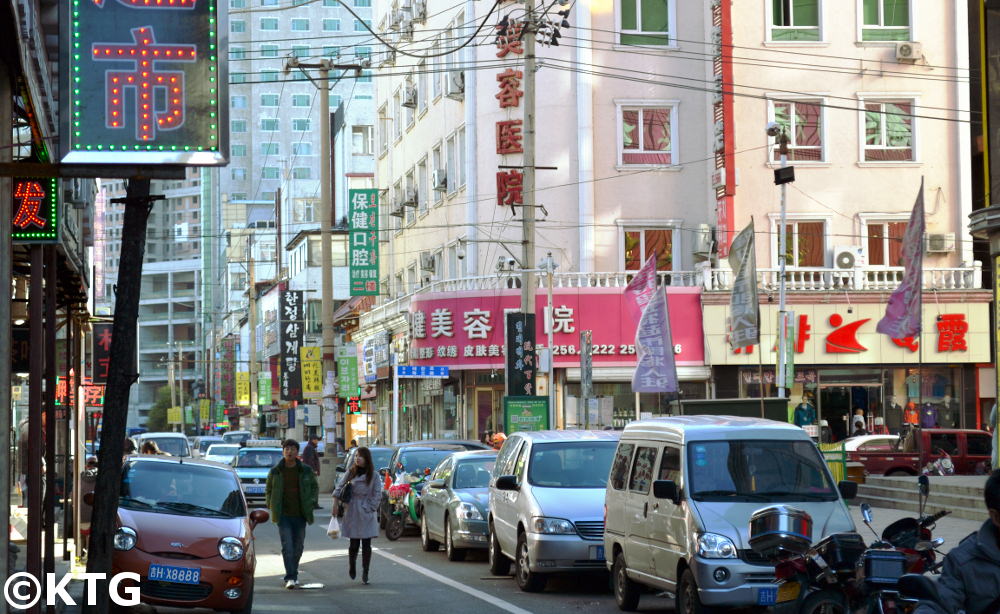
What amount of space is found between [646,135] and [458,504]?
1044 inches

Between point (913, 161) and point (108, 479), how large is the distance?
3738 cm

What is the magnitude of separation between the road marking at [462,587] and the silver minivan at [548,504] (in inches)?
25.1

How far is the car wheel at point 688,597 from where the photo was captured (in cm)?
1332

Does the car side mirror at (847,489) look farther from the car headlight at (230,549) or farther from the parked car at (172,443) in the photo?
the parked car at (172,443)

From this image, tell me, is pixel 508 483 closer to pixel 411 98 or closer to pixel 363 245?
pixel 363 245

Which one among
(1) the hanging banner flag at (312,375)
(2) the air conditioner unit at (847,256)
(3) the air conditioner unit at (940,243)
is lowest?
(1) the hanging banner flag at (312,375)

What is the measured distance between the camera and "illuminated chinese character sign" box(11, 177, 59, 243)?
1255 cm

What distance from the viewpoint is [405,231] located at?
59.1 meters

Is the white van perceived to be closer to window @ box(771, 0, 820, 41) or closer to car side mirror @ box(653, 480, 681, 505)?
car side mirror @ box(653, 480, 681, 505)

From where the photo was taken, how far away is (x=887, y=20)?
45188 millimetres

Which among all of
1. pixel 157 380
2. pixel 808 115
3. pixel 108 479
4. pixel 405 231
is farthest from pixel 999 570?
pixel 157 380

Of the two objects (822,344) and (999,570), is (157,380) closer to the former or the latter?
(822,344)

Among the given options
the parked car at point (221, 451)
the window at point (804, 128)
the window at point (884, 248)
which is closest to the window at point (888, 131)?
the window at point (804, 128)

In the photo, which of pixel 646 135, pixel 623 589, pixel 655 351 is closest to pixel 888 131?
pixel 646 135
